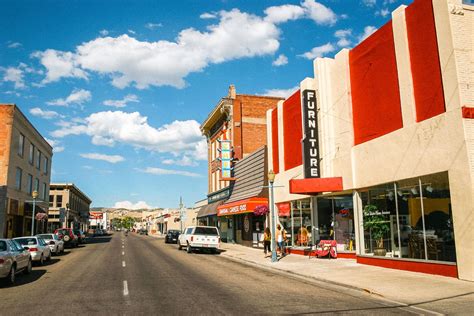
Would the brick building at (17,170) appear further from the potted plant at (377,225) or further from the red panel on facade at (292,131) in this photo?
the potted plant at (377,225)

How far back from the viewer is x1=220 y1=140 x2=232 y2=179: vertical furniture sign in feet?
127

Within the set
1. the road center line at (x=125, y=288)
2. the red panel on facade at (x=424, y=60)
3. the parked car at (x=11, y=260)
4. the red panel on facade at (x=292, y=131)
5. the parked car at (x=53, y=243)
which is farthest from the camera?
the parked car at (x=53, y=243)

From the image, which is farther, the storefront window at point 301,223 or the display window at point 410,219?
the storefront window at point 301,223

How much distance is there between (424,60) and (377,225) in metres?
Answer: 7.14

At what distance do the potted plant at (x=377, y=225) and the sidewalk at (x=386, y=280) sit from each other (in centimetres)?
89

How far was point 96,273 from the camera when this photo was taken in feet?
52.9

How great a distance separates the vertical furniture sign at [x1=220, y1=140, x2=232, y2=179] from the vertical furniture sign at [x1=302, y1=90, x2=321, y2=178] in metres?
16.7

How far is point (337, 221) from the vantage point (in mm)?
21594

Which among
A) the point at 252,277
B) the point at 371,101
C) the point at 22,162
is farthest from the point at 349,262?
the point at 22,162

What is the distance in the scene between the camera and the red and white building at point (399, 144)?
1371 centimetres

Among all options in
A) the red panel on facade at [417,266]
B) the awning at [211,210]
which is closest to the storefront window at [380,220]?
the red panel on facade at [417,266]

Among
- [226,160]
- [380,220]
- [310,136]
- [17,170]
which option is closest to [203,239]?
[310,136]

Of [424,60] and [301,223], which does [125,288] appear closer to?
[424,60]

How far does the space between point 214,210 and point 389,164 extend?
89.4 feet
